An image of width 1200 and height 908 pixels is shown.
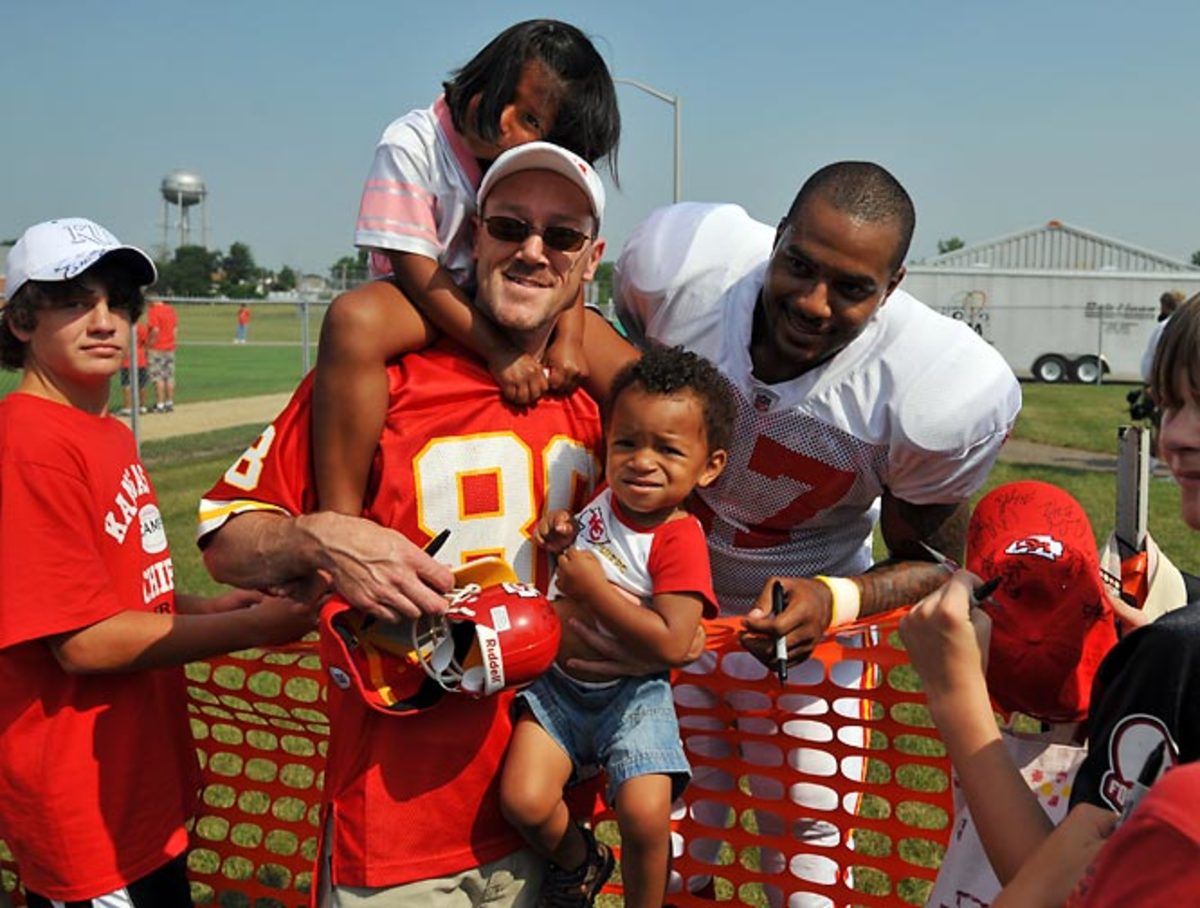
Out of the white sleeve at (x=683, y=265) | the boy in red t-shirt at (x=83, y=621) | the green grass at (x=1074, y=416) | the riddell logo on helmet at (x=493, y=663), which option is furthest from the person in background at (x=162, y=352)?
the riddell logo on helmet at (x=493, y=663)

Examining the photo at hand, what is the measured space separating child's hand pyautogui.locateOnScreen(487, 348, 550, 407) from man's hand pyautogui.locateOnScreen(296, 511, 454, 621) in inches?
17.0

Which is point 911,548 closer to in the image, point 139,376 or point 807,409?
point 807,409

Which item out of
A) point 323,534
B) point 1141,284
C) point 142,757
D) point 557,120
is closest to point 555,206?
point 557,120

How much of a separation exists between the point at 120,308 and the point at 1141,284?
40534 millimetres

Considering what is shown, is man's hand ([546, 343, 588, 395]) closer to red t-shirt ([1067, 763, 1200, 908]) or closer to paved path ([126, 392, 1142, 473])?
red t-shirt ([1067, 763, 1200, 908])

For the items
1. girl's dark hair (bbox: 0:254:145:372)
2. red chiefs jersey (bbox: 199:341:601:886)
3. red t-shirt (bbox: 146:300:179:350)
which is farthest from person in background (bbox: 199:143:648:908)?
red t-shirt (bbox: 146:300:179:350)

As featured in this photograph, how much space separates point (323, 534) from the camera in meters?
2.38

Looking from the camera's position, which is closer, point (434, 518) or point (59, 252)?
point (434, 518)

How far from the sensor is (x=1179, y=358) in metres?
1.73

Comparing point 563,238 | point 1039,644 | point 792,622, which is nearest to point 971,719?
point 1039,644

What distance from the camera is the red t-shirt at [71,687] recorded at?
263 centimetres

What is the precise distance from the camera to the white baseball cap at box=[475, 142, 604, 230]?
8.14ft

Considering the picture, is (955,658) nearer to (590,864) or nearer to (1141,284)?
(590,864)

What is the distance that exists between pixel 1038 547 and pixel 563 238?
1.20 m
